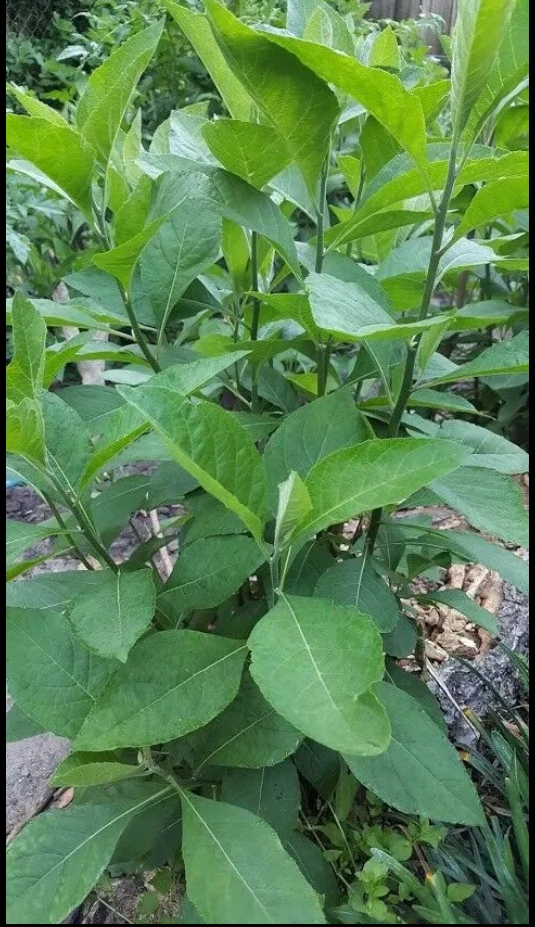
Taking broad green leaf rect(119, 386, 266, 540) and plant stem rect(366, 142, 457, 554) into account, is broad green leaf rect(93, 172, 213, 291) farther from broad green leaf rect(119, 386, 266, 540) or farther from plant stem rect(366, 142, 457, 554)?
plant stem rect(366, 142, 457, 554)

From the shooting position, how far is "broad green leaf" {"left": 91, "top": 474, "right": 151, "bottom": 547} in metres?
1.07

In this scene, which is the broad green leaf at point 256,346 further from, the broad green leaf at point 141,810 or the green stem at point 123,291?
the broad green leaf at point 141,810

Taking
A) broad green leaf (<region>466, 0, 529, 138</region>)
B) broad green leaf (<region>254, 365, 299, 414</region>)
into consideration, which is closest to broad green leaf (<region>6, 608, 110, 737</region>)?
broad green leaf (<region>254, 365, 299, 414</region>)

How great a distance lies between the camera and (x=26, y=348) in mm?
803

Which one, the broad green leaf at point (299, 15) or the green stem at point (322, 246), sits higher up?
the broad green leaf at point (299, 15)

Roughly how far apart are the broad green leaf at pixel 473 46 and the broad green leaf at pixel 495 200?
77 mm

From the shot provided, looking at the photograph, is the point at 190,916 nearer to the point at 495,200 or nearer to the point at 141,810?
the point at 141,810

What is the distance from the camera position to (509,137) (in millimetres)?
1509

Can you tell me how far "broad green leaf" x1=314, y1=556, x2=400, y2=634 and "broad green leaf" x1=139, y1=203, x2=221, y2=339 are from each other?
478mm

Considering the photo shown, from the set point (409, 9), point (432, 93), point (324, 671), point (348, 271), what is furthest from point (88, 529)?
point (409, 9)

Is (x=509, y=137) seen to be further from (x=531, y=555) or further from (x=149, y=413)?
(x=149, y=413)

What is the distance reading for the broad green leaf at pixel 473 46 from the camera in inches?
24.7

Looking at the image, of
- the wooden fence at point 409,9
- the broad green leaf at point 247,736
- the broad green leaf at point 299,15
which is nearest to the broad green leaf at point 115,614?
the broad green leaf at point 247,736

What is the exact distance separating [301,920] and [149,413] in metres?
0.52
